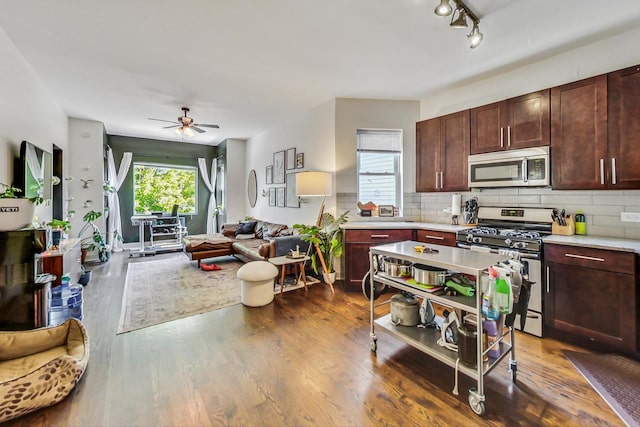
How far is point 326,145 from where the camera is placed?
4.34 metres

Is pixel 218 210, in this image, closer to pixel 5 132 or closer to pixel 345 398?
pixel 5 132

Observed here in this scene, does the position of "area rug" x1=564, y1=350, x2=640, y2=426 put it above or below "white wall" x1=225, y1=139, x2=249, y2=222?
below

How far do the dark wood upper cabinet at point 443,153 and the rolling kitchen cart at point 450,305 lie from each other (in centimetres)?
158

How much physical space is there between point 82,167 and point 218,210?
2960 mm

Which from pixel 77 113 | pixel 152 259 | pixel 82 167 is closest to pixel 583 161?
pixel 152 259

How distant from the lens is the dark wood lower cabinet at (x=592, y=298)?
6.90ft

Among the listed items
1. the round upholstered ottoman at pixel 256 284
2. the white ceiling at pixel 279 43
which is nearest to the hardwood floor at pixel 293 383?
the round upholstered ottoman at pixel 256 284

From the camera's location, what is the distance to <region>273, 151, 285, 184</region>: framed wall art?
5.59 m

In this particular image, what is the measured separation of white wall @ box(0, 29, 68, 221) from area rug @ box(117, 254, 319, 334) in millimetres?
1559

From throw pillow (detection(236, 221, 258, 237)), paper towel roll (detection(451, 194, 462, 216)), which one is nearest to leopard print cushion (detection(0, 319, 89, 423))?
paper towel roll (detection(451, 194, 462, 216))

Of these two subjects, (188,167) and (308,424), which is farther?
(188,167)

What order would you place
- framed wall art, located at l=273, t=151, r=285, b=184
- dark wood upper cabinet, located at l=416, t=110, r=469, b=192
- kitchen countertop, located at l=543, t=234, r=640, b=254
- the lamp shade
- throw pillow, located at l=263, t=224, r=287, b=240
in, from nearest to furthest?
1. kitchen countertop, located at l=543, t=234, r=640, b=254
2. dark wood upper cabinet, located at l=416, t=110, r=469, b=192
3. the lamp shade
4. throw pillow, located at l=263, t=224, r=287, b=240
5. framed wall art, located at l=273, t=151, r=285, b=184

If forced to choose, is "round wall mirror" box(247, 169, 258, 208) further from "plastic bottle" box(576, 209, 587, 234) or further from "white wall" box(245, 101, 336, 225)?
"plastic bottle" box(576, 209, 587, 234)

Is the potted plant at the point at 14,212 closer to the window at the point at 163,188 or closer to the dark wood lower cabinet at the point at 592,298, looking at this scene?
the dark wood lower cabinet at the point at 592,298
